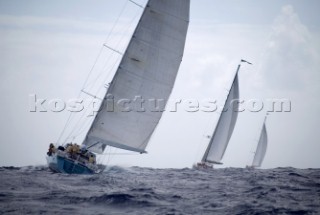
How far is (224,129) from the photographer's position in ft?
145

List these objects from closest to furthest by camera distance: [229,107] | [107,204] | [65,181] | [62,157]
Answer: [107,204] → [65,181] → [62,157] → [229,107]

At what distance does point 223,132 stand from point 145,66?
815 inches

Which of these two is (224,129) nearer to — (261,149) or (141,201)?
(141,201)

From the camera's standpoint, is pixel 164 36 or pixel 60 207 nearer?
pixel 60 207

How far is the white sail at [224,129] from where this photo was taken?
1682 inches

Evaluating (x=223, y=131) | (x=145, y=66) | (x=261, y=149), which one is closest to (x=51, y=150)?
Answer: (x=145, y=66)

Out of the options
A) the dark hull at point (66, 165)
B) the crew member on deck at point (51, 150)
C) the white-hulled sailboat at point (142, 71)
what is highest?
the white-hulled sailboat at point (142, 71)

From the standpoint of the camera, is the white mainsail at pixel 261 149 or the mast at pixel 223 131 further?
the white mainsail at pixel 261 149

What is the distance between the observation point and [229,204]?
15.1m

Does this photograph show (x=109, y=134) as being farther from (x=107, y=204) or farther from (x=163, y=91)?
(x=107, y=204)

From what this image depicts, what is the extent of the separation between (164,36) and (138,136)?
283 inches

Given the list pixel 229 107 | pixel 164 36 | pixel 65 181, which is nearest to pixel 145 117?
pixel 164 36

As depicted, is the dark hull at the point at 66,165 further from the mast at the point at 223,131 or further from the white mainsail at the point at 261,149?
the white mainsail at the point at 261,149

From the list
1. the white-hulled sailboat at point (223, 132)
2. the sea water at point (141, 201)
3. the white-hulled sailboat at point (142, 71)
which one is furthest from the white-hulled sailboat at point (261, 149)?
the sea water at point (141, 201)
